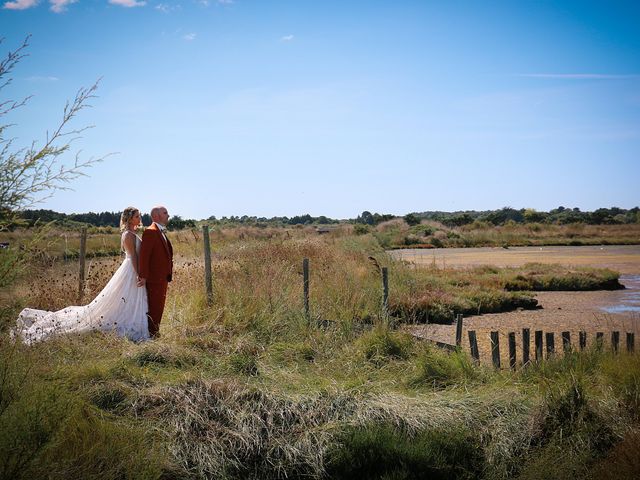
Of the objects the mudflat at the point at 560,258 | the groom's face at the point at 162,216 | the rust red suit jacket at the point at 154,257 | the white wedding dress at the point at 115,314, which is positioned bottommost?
the mudflat at the point at 560,258

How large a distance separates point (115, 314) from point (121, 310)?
0.34ft

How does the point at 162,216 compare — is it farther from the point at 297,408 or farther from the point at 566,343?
the point at 566,343

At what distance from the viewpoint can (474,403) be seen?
21.2 ft

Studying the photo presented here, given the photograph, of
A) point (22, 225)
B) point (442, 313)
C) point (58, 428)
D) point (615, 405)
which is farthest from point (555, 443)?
point (442, 313)

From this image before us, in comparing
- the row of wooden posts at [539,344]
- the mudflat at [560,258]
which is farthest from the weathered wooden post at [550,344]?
the mudflat at [560,258]

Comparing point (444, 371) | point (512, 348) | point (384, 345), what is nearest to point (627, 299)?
point (512, 348)

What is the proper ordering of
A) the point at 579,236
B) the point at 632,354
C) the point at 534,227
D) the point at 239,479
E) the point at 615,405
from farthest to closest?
1. the point at 534,227
2. the point at 579,236
3. the point at 632,354
4. the point at 615,405
5. the point at 239,479

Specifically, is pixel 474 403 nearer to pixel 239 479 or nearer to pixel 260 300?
pixel 239 479

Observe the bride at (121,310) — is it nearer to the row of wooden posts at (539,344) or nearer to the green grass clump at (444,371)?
the green grass clump at (444,371)

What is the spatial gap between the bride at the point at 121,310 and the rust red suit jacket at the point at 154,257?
0.20 meters

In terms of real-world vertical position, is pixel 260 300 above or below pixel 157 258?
below

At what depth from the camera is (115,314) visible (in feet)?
28.8

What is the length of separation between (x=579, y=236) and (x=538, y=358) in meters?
42.6

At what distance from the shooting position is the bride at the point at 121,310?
866 centimetres
